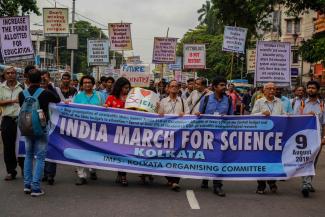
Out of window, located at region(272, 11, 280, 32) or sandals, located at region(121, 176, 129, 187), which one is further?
window, located at region(272, 11, 280, 32)

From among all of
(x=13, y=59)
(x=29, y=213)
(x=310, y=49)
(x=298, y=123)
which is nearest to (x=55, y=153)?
(x=29, y=213)

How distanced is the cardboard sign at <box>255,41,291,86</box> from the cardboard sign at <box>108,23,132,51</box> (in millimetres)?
9371

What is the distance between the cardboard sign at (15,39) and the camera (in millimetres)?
13031

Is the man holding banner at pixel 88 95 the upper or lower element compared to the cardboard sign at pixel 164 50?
lower

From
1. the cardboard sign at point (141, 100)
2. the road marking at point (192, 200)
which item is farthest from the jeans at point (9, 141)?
the road marking at point (192, 200)

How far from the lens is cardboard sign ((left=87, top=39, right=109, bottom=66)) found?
870 inches

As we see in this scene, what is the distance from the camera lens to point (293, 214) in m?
7.43

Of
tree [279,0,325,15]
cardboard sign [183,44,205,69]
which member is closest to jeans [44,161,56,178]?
tree [279,0,325,15]

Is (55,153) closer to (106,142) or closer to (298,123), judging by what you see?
(106,142)

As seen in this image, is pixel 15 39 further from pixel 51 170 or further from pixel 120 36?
pixel 120 36

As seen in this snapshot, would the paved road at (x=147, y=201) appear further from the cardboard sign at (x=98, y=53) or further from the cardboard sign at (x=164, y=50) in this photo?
the cardboard sign at (x=98, y=53)

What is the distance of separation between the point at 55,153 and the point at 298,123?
12.8ft

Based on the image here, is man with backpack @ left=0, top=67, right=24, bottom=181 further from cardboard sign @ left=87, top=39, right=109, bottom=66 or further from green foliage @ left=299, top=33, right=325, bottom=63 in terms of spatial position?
cardboard sign @ left=87, top=39, right=109, bottom=66

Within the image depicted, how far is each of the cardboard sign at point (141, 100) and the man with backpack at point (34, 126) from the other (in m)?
1.45
